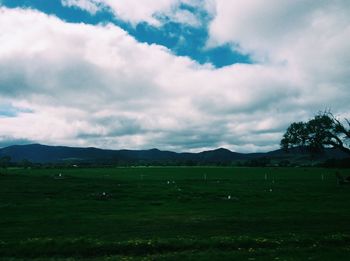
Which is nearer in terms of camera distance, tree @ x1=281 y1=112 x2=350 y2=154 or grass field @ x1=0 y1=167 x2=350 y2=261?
grass field @ x1=0 y1=167 x2=350 y2=261

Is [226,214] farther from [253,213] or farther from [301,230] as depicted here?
[301,230]

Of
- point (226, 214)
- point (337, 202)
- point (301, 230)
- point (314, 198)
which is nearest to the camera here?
point (301, 230)

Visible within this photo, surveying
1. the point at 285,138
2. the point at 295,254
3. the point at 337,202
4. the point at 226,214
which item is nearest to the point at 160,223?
the point at 226,214

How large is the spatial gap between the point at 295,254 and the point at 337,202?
2718 centimetres

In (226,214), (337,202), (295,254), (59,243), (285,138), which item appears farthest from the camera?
(285,138)

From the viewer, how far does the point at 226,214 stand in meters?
35.2

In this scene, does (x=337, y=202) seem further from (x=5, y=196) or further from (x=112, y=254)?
(x=5, y=196)

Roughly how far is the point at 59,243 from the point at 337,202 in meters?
32.4

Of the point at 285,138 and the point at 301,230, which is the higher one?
the point at 285,138

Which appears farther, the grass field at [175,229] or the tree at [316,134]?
the tree at [316,134]

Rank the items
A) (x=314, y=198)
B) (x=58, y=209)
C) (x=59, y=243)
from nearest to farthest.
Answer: (x=59, y=243)
(x=58, y=209)
(x=314, y=198)

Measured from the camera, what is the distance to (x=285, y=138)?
62812 mm

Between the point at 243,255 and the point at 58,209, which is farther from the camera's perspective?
the point at 58,209

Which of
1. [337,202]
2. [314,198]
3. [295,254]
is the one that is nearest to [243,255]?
[295,254]
